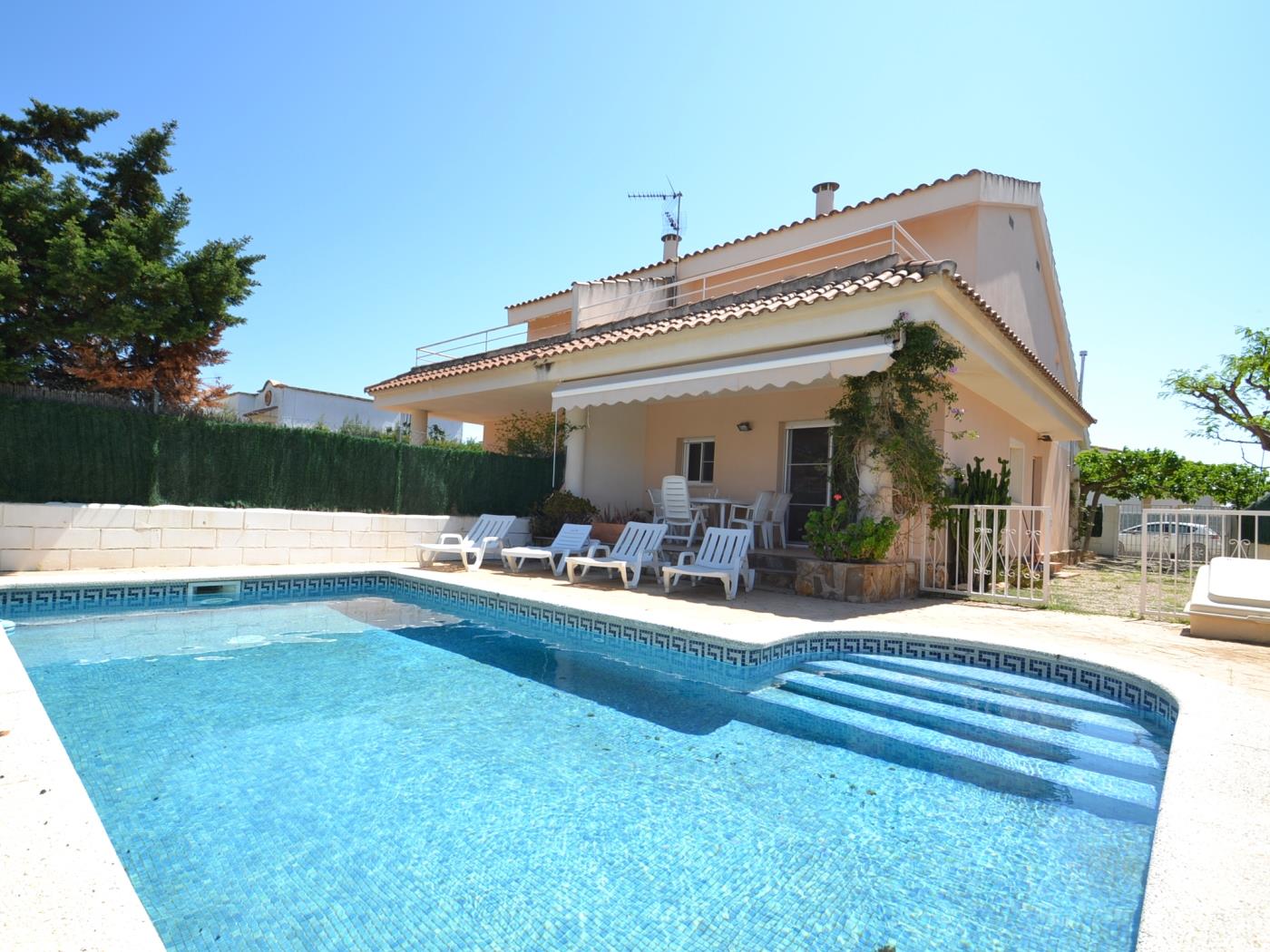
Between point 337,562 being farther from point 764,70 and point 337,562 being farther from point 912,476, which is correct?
point 764,70

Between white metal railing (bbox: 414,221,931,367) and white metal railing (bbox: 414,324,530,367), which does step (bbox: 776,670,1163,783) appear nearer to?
white metal railing (bbox: 414,221,931,367)

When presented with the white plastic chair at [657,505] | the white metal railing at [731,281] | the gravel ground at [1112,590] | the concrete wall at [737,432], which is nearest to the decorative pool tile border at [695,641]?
the gravel ground at [1112,590]

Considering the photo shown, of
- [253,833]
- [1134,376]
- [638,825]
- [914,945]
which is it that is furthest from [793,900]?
[1134,376]

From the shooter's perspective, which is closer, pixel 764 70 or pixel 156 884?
pixel 156 884

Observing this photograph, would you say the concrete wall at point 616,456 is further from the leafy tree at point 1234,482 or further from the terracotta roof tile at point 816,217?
the leafy tree at point 1234,482

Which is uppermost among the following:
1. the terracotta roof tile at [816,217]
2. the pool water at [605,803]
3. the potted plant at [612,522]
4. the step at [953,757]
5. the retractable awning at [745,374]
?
the terracotta roof tile at [816,217]

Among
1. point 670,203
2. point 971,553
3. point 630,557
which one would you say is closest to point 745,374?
point 630,557

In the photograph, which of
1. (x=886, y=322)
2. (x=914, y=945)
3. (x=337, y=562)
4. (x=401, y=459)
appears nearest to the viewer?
(x=914, y=945)

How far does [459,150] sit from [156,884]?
2111cm

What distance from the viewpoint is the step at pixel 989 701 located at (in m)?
6.81

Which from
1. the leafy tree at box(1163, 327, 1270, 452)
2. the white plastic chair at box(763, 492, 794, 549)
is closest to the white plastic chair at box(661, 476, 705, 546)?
the white plastic chair at box(763, 492, 794, 549)

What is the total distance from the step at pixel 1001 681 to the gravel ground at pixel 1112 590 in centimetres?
388

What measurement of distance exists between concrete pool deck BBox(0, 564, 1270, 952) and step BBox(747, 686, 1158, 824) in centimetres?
68

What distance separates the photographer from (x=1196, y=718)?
5.57 m
